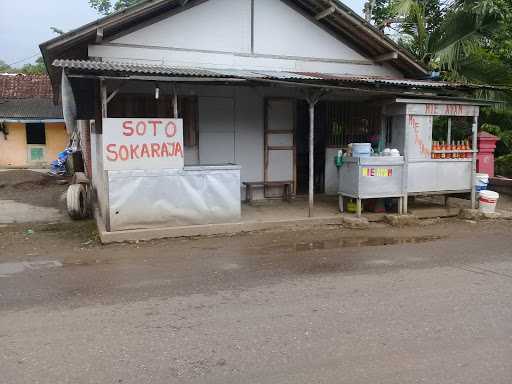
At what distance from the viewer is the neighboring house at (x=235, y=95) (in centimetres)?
858

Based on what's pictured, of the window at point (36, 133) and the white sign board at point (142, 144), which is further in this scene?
the window at point (36, 133)

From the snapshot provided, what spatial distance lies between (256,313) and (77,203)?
6.43 m

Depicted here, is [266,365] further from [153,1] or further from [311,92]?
[153,1]

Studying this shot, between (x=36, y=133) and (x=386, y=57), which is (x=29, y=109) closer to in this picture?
(x=36, y=133)

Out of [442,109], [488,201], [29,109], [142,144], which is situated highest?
[29,109]

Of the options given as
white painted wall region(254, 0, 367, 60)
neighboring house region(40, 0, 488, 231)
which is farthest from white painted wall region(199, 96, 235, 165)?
white painted wall region(254, 0, 367, 60)

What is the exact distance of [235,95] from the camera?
440 inches

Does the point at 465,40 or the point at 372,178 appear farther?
the point at 465,40

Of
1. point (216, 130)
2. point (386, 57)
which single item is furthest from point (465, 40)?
point (216, 130)

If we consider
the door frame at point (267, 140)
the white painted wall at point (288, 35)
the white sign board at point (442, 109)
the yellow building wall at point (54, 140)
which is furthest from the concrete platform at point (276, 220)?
the yellow building wall at point (54, 140)

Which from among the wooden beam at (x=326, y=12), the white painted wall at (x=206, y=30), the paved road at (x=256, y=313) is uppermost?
the wooden beam at (x=326, y=12)

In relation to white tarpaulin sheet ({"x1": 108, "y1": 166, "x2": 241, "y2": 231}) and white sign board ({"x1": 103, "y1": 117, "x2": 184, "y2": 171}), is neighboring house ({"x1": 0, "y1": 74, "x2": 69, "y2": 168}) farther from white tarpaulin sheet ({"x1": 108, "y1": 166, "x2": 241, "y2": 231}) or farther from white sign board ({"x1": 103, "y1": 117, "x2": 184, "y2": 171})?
white tarpaulin sheet ({"x1": 108, "y1": 166, "x2": 241, "y2": 231})

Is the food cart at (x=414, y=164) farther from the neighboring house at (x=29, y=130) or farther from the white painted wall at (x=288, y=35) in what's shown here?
the neighboring house at (x=29, y=130)

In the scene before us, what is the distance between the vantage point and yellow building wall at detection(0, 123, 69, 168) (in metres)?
23.8
